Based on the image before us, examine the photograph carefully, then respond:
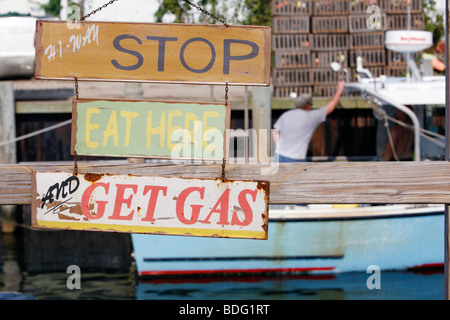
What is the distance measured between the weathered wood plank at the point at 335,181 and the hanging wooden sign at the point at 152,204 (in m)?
0.06

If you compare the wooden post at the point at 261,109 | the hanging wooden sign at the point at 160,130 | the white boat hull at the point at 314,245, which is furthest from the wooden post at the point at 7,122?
the hanging wooden sign at the point at 160,130

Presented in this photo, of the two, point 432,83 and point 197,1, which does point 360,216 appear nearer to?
point 432,83

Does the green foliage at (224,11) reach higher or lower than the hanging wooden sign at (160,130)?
higher

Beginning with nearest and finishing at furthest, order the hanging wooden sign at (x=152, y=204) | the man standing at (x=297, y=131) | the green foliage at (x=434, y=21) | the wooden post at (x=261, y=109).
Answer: the hanging wooden sign at (x=152, y=204) → the man standing at (x=297, y=131) → the wooden post at (x=261, y=109) → the green foliage at (x=434, y=21)

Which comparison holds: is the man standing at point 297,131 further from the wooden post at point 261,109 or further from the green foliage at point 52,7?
the green foliage at point 52,7

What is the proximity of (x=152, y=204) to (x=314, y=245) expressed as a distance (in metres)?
5.69

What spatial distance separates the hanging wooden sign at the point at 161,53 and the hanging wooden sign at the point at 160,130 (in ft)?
0.41

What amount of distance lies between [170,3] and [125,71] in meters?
12.1

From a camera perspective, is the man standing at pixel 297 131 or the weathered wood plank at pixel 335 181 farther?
the man standing at pixel 297 131

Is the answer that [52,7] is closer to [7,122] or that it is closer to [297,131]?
[7,122]

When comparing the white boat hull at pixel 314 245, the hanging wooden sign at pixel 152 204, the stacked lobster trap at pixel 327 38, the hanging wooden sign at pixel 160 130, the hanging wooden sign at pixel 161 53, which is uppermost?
the stacked lobster trap at pixel 327 38

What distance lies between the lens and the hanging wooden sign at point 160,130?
9.39ft

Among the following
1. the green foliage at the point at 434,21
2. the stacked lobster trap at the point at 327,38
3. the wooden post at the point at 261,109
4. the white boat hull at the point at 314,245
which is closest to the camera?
the white boat hull at the point at 314,245

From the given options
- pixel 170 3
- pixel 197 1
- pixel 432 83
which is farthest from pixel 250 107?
pixel 197 1
